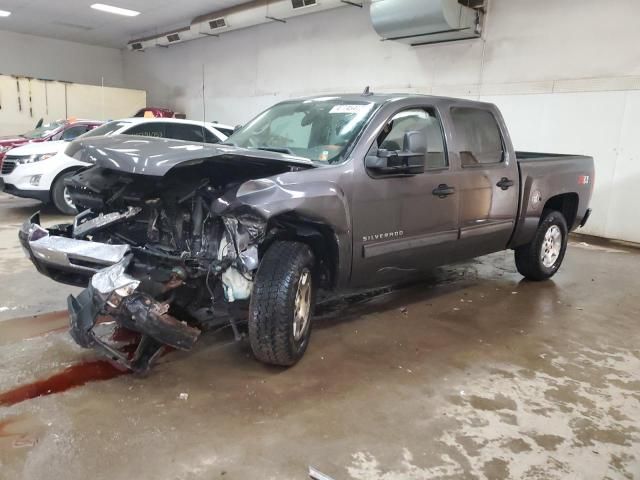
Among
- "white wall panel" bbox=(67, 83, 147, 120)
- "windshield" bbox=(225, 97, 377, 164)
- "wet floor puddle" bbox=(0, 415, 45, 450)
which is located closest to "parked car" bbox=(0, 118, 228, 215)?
"windshield" bbox=(225, 97, 377, 164)

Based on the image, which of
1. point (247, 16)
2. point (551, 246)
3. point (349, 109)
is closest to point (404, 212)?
point (349, 109)

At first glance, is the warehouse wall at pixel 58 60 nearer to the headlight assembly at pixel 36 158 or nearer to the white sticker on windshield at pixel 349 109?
the headlight assembly at pixel 36 158

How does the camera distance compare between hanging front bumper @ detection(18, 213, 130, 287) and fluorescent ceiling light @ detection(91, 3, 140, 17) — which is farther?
fluorescent ceiling light @ detection(91, 3, 140, 17)

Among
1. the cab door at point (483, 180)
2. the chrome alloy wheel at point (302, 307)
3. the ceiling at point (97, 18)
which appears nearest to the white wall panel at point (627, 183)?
the cab door at point (483, 180)

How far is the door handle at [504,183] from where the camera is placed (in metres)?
4.39

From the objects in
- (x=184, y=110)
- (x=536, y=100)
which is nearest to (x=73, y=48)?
(x=184, y=110)

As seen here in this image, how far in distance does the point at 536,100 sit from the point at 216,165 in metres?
7.18

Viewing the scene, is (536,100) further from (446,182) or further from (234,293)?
(234,293)

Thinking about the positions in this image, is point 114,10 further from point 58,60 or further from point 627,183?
point 627,183

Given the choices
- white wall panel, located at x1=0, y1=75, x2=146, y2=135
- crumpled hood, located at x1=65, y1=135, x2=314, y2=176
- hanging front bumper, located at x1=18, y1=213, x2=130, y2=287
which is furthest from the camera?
white wall panel, located at x1=0, y1=75, x2=146, y2=135

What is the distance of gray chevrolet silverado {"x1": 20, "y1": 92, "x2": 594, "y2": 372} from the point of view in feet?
9.00

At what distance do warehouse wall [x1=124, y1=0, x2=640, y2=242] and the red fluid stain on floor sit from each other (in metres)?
4.11

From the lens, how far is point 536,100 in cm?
841

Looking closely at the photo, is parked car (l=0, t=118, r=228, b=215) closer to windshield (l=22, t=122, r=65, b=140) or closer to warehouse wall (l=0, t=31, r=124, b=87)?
windshield (l=22, t=122, r=65, b=140)
